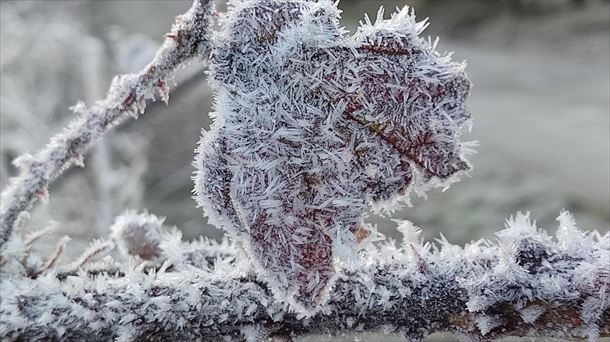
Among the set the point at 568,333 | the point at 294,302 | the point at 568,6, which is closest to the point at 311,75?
the point at 294,302

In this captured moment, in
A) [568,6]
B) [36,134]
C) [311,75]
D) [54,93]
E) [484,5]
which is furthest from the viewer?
[484,5]

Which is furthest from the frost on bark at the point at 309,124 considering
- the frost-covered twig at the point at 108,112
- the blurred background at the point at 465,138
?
the blurred background at the point at 465,138

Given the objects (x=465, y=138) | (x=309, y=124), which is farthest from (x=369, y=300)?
(x=465, y=138)

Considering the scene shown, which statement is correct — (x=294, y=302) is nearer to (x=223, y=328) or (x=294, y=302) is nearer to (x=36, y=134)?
(x=223, y=328)

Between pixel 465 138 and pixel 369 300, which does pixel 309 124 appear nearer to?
pixel 369 300

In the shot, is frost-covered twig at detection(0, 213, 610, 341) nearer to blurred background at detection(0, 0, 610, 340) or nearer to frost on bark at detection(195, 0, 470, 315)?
frost on bark at detection(195, 0, 470, 315)

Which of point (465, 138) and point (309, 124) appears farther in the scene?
point (465, 138)
